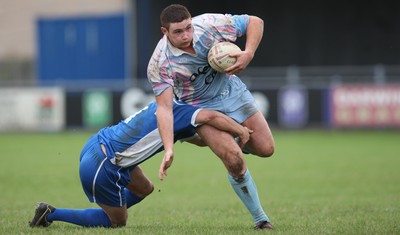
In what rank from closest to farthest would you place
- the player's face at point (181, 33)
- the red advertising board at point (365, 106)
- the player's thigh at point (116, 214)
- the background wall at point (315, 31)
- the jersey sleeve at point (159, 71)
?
the player's face at point (181, 33)
the jersey sleeve at point (159, 71)
the player's thigh at point (116, 214)
the red advertising board at point (365, 106)
the background wall at point (315, 31)

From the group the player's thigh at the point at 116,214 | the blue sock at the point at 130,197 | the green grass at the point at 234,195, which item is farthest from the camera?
the blue sock at the point at 130,197

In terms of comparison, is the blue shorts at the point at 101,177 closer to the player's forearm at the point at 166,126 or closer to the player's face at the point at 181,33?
the player's forearm at the point at 166,126

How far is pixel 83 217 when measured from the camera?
7.96 m

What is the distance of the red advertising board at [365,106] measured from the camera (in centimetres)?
2347

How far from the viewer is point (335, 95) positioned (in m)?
A: 24.2

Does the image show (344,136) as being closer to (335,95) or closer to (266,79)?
(335,95)

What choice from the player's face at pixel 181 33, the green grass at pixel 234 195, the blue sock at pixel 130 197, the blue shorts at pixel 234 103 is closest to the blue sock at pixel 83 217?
the green grass at pixel 234 195

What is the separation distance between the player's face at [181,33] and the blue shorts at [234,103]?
655mm

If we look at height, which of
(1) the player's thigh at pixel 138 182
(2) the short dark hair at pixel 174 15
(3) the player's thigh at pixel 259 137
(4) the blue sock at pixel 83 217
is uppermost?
(2) the short dark hair at pixel 174 15

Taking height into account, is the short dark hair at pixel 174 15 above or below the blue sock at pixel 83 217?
above

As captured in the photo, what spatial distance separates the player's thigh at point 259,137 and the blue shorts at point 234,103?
60 millimetres

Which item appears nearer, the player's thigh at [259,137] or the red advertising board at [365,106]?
the player's thigh at [259,137]

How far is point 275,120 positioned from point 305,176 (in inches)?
423

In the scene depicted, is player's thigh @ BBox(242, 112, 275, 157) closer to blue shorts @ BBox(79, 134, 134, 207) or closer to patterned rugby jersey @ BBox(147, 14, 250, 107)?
patterned rugby jersey @ BBox(147, 14, 250, 107)
